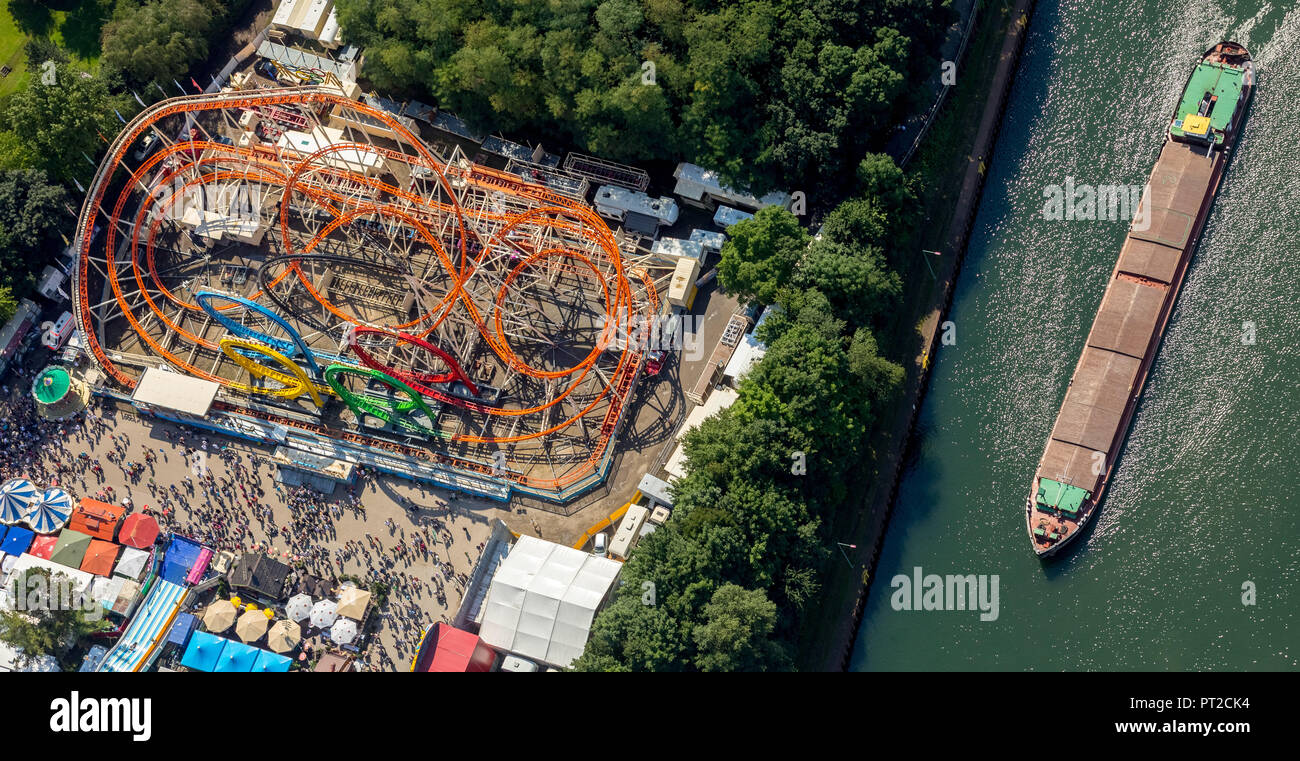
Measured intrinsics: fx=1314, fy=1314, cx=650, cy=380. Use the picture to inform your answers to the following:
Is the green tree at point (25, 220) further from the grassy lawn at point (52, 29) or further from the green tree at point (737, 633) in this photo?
the green tree at point (737, 633)

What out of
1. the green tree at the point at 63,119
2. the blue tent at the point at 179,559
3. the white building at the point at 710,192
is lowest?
the blue tent at the point at 179,559

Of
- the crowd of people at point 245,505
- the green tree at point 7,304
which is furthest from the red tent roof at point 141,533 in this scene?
the green tree at point 7,304

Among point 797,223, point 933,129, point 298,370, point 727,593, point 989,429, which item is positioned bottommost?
point 727,593

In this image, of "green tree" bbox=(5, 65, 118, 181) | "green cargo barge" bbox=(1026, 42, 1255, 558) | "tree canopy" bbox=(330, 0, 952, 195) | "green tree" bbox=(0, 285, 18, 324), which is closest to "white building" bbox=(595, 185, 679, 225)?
"tree canopy" bbox=(330, 0, 952, 195)

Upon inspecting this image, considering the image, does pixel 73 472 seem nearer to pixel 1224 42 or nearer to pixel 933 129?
pixel 933 129

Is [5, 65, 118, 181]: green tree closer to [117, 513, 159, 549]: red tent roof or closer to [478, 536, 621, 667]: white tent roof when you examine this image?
[117, 513, 159, 549]: red tent roof

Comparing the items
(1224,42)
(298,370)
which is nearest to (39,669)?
(298,370)
